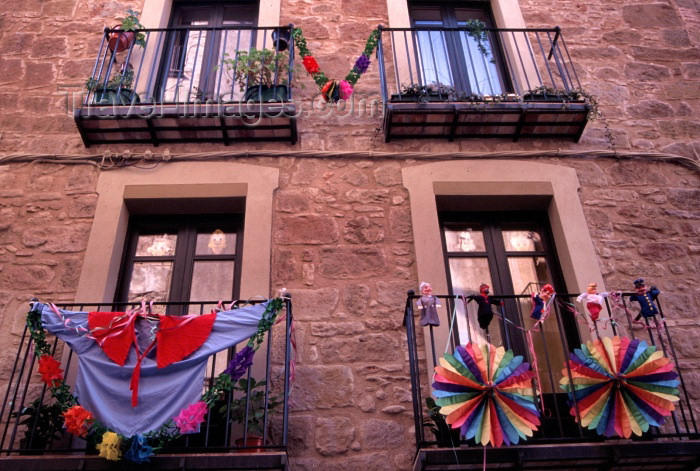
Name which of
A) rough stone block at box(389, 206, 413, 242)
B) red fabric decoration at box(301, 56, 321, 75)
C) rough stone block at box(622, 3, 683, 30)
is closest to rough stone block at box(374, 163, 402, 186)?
rough stone block at box(389, 206, 413, 242)

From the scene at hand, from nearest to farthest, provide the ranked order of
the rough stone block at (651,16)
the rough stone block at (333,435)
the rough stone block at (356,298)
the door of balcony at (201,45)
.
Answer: the rough stone block at (333,435)
the rough stone block at (356,298)
the door of balcony at (201,45)
the rough stone block at (651,16)

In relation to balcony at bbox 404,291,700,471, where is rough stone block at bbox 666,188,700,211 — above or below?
above

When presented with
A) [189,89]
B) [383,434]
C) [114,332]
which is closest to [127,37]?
[189,89]

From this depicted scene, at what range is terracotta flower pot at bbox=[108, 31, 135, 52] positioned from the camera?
7023 millimetres

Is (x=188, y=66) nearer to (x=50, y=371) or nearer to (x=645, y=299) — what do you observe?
(x=50, y=371)

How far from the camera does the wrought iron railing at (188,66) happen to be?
661 centimetres

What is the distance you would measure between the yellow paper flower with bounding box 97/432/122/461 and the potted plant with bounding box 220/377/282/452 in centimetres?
74

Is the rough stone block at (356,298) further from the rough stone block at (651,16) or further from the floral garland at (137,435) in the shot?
the rough stone block at (651,16)

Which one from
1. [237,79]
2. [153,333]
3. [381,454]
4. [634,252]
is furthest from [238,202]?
[634,252]

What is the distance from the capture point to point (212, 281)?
601 centimetres

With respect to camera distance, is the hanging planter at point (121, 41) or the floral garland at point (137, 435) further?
the hanging planter at point (121, 41)

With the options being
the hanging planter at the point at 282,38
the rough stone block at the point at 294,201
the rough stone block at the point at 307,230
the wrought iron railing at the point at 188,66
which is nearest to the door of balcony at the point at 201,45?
A: the wrought iron railing at the point at 188,66

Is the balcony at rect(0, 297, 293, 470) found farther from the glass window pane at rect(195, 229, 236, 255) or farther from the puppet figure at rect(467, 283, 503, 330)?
the puppet figure at rect(467, 283, 503, 330)

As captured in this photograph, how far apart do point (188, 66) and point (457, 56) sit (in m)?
2.96
